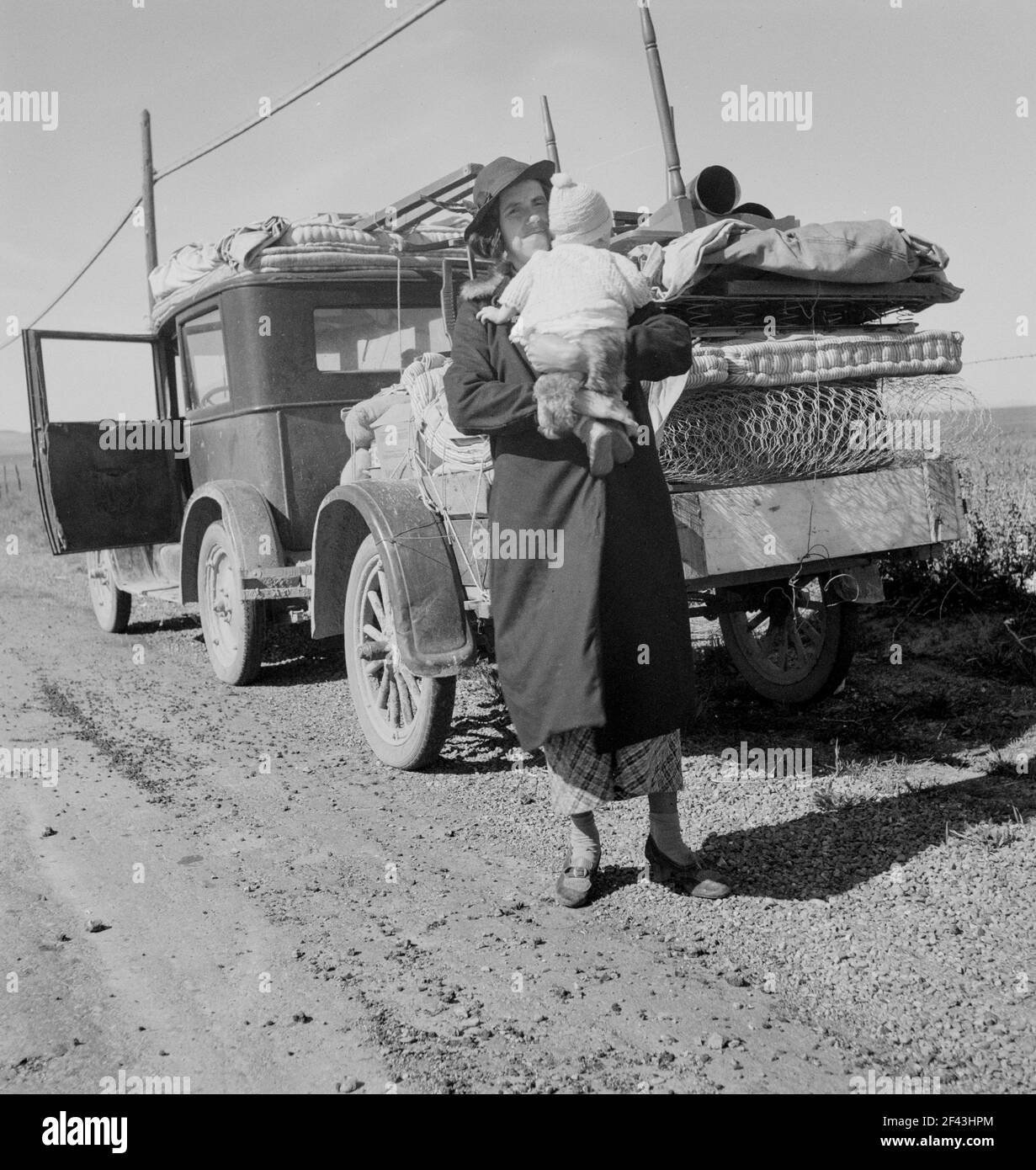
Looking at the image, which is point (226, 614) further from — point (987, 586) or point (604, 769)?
point (987, 586)

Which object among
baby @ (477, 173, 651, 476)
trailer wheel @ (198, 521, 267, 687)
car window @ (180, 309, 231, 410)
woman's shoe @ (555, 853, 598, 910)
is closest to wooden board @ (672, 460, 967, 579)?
baby @ (477, 173, 651, 476)

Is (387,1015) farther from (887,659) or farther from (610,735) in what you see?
(887,659)

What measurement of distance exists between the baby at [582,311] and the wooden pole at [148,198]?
14079 mm

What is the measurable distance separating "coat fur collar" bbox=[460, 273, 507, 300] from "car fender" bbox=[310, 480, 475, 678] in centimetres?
126

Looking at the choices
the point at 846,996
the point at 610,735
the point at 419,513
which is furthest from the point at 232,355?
the point at 846,996

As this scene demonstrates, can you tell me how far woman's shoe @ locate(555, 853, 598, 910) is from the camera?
308 cm

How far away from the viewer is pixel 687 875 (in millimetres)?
3096

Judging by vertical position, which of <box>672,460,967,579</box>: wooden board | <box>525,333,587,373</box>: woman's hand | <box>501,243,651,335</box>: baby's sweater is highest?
<box>501,243,651,335</box>: baby's sweater

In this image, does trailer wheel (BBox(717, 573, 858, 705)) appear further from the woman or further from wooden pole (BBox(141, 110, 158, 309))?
wooden pole (BBox(141, 110, 158, 309))

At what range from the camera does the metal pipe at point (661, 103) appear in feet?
14.1

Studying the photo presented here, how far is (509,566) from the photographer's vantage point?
3006 mm

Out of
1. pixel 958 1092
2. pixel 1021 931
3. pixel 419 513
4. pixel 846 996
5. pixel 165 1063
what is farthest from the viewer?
pixel 419 513

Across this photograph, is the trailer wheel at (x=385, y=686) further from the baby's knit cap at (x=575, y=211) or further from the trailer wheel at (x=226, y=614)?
the baby's knit cap at (x=575, y=211)
